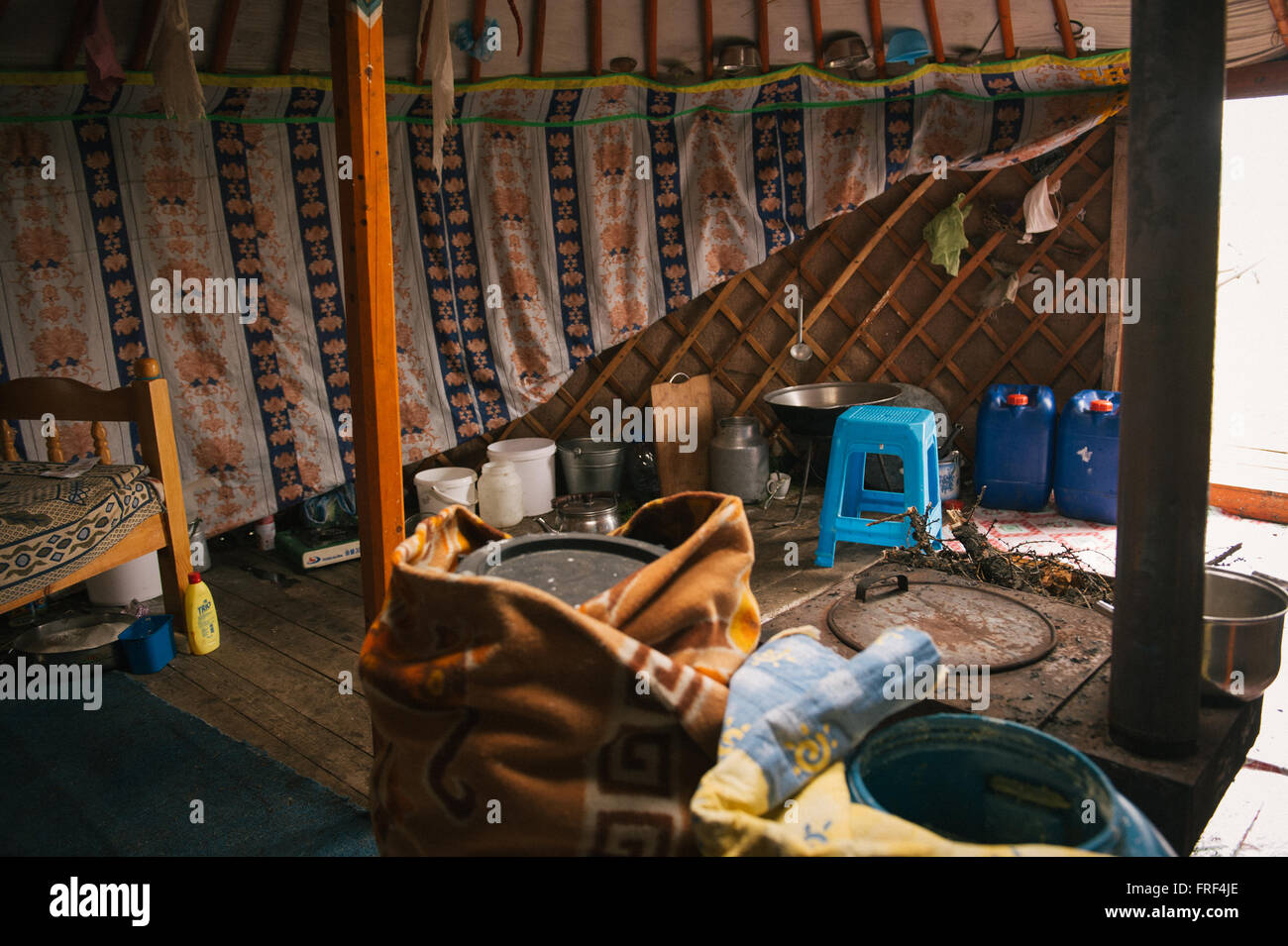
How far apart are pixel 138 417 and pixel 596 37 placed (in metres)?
1.75

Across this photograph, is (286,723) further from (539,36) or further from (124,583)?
(539,36)

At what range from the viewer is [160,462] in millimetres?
2203

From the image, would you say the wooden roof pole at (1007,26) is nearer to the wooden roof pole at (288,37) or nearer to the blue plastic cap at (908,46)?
the blue plastic cap at (908,46)

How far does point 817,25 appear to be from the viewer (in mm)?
2754

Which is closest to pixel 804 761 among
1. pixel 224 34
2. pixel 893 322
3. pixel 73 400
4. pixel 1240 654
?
pixel 1240 654

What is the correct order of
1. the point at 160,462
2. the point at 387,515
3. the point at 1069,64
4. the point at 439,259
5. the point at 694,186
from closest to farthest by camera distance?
the point at 387,515, the point at 160,462, the point at 1069,64, the point at 439,259, the point at 694,186

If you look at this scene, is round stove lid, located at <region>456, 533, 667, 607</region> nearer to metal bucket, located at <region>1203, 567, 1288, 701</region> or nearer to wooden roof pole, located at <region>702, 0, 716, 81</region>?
metal bucket, located at <region>1203, 567, 1288, 701</region>

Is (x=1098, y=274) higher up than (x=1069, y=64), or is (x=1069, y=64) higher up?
(x=1069, y=64)

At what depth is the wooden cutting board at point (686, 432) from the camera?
3441 millimetres

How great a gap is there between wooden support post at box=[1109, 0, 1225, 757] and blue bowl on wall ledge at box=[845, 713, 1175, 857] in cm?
28

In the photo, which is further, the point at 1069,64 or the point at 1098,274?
the point at 1098,274

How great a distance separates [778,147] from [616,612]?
286 centimetres

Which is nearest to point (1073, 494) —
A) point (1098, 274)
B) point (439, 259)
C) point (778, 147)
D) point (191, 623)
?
point (1098, 274)
